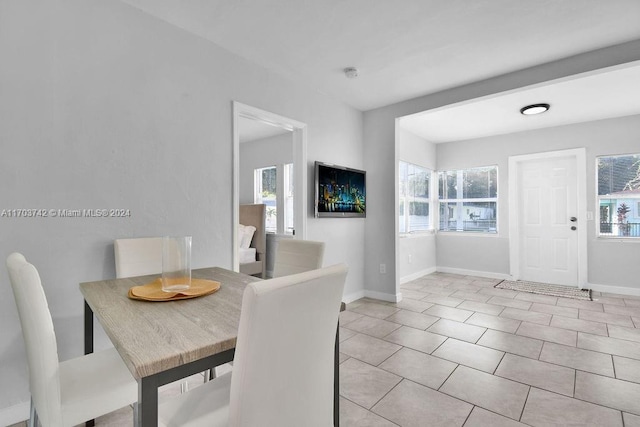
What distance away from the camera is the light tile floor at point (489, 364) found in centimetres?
181

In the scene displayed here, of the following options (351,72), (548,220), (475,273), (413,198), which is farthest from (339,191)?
(548,220)

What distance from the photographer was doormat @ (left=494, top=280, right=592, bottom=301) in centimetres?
436

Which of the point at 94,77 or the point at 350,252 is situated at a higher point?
the point at 94,77

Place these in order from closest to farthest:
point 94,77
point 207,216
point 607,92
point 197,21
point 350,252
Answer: point 94,77
point 197,21
point 207,216
point 607,92
point 350,252

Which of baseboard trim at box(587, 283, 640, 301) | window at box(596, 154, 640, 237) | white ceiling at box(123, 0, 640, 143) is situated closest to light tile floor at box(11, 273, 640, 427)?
baseboard trim at box(587, 283, 640, 301)

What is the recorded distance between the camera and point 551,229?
511cm

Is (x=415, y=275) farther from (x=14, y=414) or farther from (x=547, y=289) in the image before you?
(x=14, y=414)

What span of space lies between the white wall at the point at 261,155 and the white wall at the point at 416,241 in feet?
6.33

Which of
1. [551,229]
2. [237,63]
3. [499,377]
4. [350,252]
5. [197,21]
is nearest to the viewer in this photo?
[499,377]

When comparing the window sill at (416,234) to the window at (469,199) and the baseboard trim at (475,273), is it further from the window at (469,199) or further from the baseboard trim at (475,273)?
the baseboard trim at (475,273)

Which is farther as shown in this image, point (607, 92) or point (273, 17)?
point (607, 92)

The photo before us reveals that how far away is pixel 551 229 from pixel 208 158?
537cm

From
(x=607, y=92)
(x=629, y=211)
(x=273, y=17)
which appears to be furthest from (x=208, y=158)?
(x=629, y=211)

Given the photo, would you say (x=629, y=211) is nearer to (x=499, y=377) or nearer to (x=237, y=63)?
(x=499, y=377)
